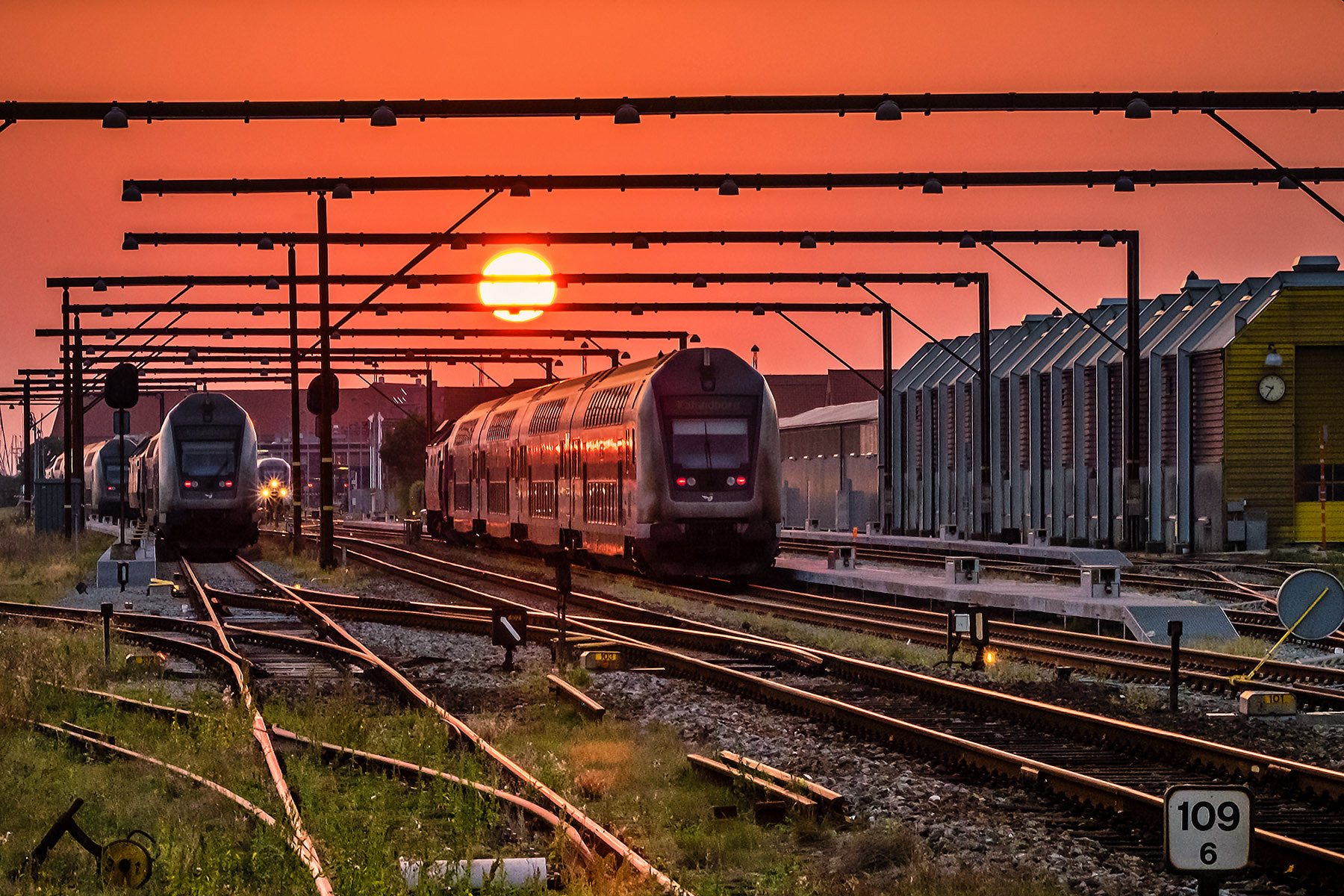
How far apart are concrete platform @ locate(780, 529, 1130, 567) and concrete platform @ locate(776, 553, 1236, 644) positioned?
8.29ft

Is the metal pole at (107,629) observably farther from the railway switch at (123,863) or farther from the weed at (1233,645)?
the weed at (1233,645)

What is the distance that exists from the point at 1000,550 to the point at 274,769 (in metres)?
31.8

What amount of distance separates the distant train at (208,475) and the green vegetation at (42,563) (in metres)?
2.33

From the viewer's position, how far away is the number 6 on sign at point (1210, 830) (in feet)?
20.4

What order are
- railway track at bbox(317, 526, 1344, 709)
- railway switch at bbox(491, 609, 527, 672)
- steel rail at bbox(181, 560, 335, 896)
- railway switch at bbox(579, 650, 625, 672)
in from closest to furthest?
1. steel rail at bbox(181, 560, 335, 896)
2. railway track at bbox(317, 526, 1344, 709)
3. railway switch at bbox(579, 650, 625, 672)
4. railway switch at bbox(491, 609, 527, 672)

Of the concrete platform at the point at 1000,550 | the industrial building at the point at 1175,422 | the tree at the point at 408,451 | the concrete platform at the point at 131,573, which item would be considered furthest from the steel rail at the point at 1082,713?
the tree at the point at 408,451

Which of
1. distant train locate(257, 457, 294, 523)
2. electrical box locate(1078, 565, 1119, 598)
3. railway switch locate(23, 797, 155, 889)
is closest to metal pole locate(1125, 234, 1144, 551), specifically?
electrical box locate(1078, 565, 1119, 598)

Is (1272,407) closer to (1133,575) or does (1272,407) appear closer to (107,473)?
(1133,575)

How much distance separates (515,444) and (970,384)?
2401cm

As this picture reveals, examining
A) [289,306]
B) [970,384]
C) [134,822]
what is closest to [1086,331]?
[970,384]

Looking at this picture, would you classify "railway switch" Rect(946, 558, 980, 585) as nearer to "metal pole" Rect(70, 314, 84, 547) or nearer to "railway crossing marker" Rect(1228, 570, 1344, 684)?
"railway crossing marker" Rect(1228, 570, 1344, 684)

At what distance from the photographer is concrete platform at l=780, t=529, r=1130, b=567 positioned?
35281 millimetres

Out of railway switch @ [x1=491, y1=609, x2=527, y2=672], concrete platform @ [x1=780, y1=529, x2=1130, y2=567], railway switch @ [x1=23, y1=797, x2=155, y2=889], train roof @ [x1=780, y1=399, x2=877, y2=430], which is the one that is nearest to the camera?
railway switch @ [x1=23, y1=797, x2=155, y2=889]

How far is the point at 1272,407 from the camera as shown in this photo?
46.1 m
